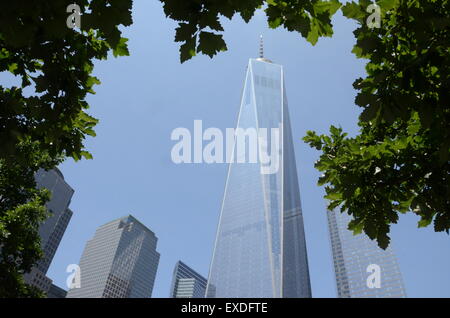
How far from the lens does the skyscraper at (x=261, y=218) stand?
518 feet

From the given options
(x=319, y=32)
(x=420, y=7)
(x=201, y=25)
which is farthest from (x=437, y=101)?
(x=201, y=25)

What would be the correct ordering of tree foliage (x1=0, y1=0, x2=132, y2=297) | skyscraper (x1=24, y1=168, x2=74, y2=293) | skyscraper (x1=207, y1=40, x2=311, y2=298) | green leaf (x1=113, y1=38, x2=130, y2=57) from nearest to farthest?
tree foliage (x1=0, y1=0, x2=132, y2=297)
green leaf (x1=113, y1=38, x2=130, y2=57)
skyscraper (x1=24, y1=168, x2=74, y2=293)
skyscraper (x1=207, y1=40, x2=311, y2=298)

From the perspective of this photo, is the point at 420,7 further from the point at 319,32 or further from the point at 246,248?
the point at 246,248

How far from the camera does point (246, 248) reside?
551ft

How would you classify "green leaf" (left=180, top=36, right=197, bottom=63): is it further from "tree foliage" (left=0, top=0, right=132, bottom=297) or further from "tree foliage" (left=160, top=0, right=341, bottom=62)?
"tree foliage" (left=0, top=0, right=132, bottom=297)

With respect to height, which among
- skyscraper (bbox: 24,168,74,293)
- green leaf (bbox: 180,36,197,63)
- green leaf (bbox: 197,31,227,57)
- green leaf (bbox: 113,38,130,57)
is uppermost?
skyscraper (bbox: 24,168,74,293)

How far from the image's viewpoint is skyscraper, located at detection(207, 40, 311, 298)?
158 metres

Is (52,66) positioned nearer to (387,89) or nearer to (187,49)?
(187,49)

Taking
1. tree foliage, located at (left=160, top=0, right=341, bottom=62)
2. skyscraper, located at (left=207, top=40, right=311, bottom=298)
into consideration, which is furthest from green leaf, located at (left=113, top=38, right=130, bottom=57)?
skyscraper, located at (left=207, top=40, right=311, bottom=298)

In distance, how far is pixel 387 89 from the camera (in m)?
3.37

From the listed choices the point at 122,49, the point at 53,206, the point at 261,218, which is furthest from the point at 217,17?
the point at 261,218

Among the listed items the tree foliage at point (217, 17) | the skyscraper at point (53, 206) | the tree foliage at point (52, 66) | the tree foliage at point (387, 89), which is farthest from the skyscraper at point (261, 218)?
the tree foliage at point (217, 17)

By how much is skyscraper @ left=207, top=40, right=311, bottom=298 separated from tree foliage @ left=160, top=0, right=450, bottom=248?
151 metres

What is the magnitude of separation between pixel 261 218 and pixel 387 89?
170295 millimetres
